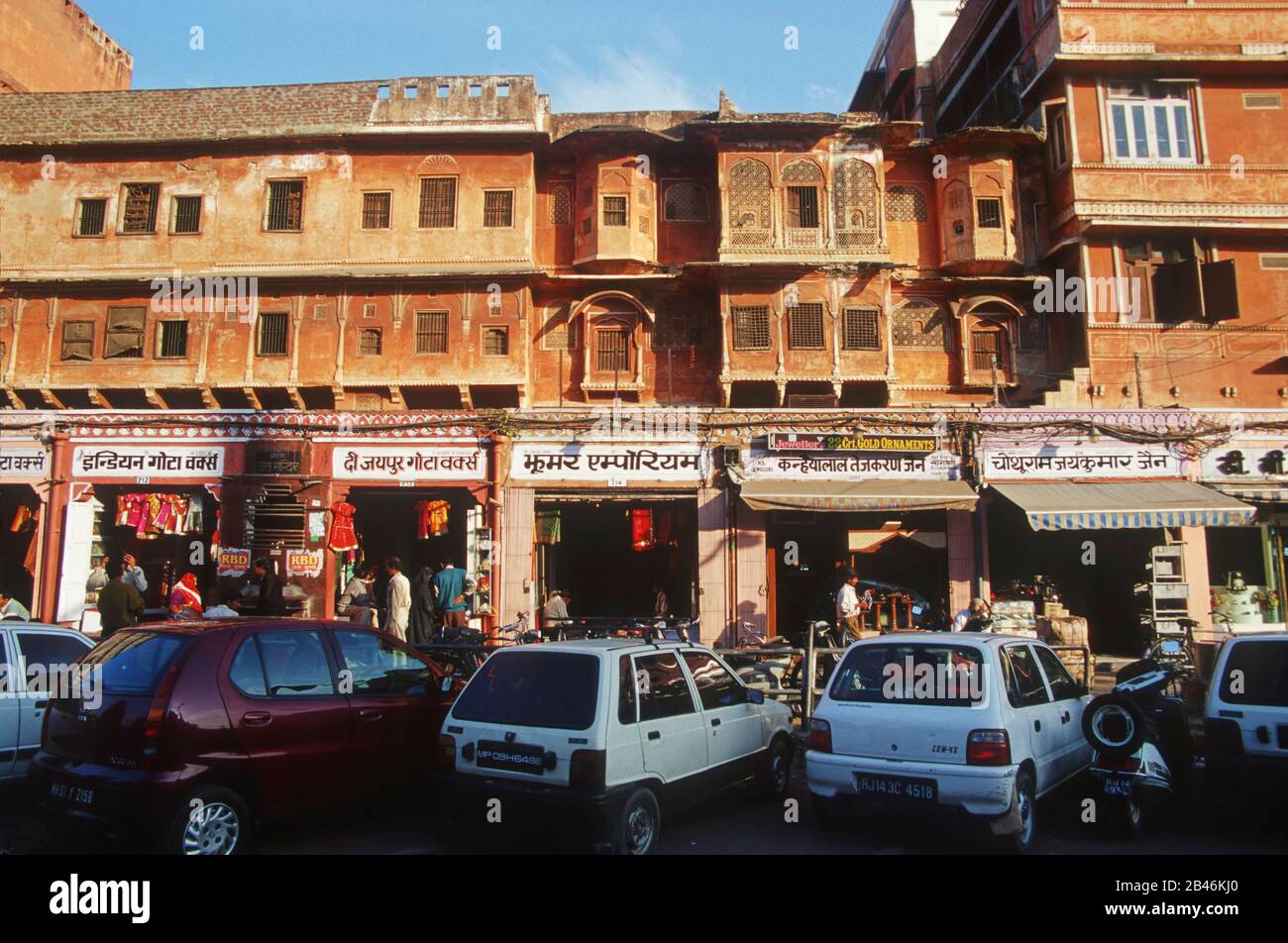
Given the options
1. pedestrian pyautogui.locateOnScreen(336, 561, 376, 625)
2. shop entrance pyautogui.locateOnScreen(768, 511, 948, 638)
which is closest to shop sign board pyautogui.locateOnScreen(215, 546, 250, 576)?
pedestrian pyautogui.locateOnScreen(336, 561, 376, 625)

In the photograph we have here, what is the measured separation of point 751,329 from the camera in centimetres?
2197

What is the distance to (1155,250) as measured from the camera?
21156 millimetres

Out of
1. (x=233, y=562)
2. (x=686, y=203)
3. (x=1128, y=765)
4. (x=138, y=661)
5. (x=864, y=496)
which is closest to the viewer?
(x=138, y=661)

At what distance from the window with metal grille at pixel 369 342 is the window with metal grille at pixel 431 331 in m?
1.08

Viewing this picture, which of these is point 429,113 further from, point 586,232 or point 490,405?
point 490,405

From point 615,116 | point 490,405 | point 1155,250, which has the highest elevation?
point 615,116

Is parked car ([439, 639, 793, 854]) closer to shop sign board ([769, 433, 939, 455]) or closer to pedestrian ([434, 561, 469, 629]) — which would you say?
pedestrian ([434, 561, 469, 629])

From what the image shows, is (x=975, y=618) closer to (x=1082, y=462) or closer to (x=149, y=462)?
(x=1082, y=462)

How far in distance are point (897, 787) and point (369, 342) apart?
62.8 ft

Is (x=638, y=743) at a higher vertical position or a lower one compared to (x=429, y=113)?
lower

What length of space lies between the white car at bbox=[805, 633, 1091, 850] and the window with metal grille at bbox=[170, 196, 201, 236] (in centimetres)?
2214

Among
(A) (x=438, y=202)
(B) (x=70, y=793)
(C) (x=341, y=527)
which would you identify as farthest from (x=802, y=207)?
(B) (x=70, y=793)
